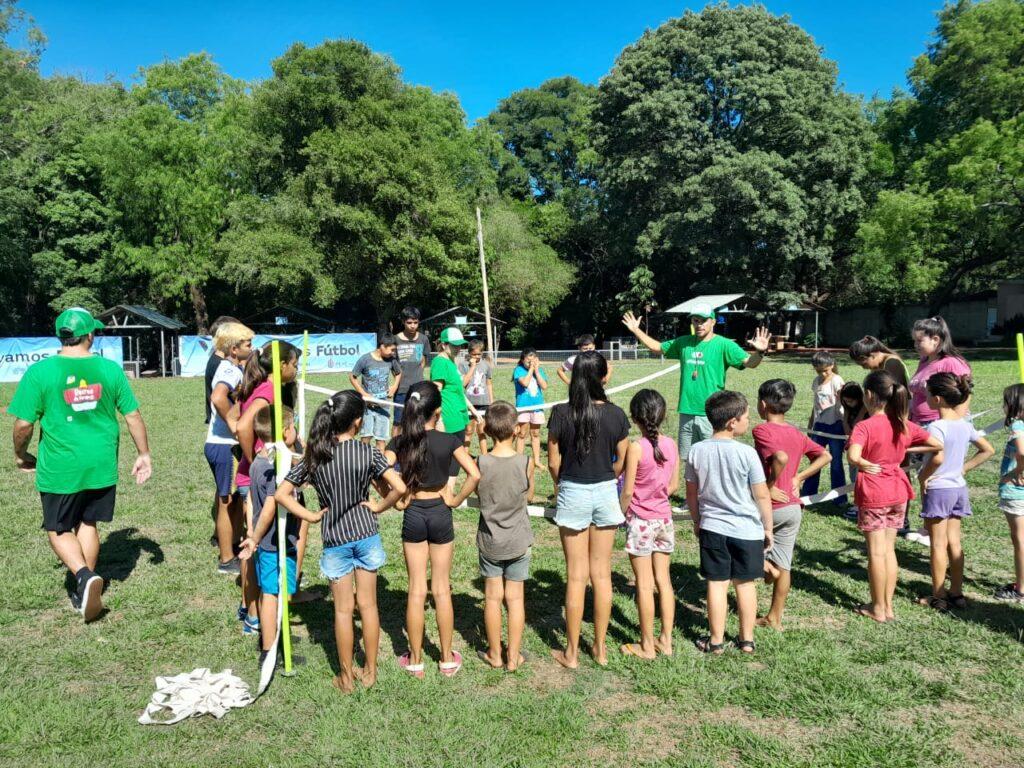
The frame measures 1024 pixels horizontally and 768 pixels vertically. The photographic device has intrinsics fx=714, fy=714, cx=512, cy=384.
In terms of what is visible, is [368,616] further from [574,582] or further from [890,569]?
[890,569]

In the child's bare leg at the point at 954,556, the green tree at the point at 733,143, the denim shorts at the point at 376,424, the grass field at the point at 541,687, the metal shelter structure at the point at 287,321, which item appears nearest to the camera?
the grass field at the point at 541,687

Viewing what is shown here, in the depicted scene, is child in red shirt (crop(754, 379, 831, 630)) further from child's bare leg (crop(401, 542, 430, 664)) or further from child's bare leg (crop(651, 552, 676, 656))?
child's bare leg (crop(401, 542, 430, 664))

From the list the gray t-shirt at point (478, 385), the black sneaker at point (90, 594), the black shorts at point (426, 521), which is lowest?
the black sneaker at point (90, 594)

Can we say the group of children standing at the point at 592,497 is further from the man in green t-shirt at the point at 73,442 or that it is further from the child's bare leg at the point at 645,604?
the man in green t-shirt at the point at 73,442

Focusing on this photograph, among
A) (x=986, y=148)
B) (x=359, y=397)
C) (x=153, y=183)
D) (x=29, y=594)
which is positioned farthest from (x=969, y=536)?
(x=153, y=183)

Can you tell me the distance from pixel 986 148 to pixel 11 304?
1996 inches

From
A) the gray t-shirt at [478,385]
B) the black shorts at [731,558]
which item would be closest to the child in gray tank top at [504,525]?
the black shorts at [731,558]

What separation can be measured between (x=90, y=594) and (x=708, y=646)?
4183mm

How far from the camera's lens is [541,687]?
4129 millimetres

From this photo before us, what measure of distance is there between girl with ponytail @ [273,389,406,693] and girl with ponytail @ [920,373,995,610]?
383 cm

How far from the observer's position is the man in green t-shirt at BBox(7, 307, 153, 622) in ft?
16.4

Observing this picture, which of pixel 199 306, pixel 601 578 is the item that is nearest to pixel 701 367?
pixel 601 578

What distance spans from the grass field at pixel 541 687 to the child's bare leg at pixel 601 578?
0.19 meters

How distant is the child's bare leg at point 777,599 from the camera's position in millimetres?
4715
